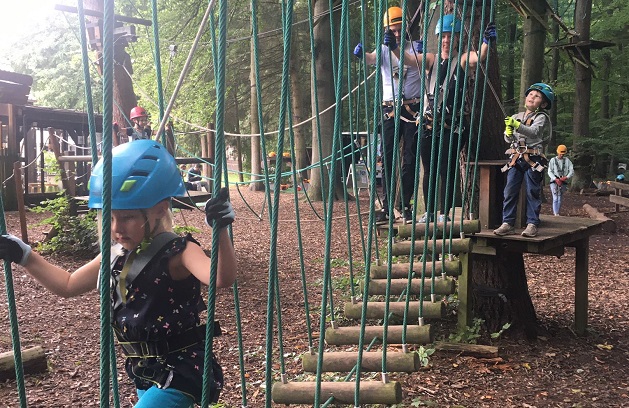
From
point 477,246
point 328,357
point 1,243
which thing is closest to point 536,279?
point 477,246

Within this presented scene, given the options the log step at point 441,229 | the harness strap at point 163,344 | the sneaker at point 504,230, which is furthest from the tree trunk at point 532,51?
the harness strap at point 163,344

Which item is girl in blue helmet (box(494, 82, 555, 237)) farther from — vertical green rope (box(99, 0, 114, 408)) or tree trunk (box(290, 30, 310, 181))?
tree trunk (box(290, 30, 310, 181))

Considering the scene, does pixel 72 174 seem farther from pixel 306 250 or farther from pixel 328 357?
pixel 328 357

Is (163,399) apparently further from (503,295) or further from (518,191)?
(503,295)

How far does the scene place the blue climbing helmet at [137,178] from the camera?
1.61 m

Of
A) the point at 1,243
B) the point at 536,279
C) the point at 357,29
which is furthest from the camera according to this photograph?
the point at 357,29

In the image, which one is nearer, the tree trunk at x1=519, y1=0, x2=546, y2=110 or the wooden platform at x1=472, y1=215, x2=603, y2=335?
the wooden platform at x1=472, y1=215, x2=603, y2=335

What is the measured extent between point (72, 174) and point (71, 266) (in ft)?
11.5

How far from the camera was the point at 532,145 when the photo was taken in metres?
3.93

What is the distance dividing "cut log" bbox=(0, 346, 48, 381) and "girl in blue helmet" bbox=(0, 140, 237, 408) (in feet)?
6.68

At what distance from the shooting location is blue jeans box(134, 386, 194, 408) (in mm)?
1663

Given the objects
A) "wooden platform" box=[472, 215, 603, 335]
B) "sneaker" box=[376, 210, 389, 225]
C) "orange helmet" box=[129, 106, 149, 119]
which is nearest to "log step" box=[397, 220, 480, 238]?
"wooden platform" box=[472, 215, 603, 335]

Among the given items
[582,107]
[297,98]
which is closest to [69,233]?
[297,98]

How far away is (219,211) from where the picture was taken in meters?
1.44
